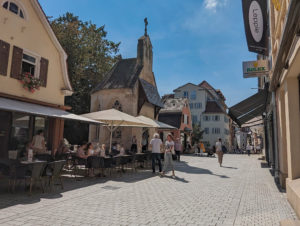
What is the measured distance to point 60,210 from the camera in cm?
498

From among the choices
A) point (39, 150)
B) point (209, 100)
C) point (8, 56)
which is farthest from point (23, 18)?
point (209, 100)

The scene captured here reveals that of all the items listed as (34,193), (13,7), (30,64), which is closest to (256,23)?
(30,64)

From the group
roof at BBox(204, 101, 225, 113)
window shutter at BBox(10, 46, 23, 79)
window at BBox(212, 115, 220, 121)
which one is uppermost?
roof at BBox(204, 101, 225, 113)

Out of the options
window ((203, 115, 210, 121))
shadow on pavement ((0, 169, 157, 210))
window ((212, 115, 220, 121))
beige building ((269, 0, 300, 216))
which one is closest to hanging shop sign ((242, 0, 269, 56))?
beige building ((269, 0, 300, 216))

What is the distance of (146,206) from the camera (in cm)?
550

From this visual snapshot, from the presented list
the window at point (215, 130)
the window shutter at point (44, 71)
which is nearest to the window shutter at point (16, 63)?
the window shutter at point (44, 71)

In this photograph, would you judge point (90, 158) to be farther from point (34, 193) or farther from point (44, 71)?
point (44, 71)

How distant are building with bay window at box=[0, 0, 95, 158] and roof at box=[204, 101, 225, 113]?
139 ft

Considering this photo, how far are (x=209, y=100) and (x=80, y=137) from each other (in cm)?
3355

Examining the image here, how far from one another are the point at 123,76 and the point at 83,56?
716 cm

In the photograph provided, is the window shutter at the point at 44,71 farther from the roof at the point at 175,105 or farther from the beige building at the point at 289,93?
the roof at the point at 175,105

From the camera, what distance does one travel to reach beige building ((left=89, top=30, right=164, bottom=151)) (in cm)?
2083

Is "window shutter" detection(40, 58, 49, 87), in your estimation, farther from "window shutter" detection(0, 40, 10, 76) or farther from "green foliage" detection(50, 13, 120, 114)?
"green foliage" detection(50, 13, 120, 114)

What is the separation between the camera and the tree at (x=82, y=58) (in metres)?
26.2
